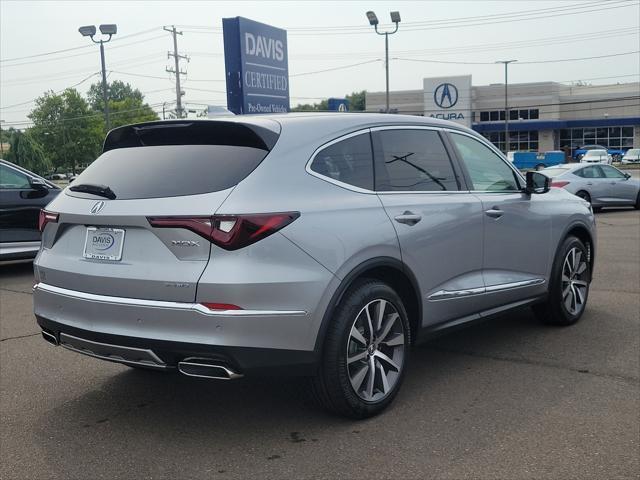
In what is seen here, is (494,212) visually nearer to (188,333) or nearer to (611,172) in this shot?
(188,333)

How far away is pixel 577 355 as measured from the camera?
17.4 feet

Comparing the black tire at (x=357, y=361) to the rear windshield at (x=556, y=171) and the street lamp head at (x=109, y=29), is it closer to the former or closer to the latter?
the rear windshield at (x=556, y=171)

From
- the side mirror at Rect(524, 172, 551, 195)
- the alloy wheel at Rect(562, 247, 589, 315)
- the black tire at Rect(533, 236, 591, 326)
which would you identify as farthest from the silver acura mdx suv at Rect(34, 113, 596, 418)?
the alloy wheel at Rect(562, 247, 589, 315)

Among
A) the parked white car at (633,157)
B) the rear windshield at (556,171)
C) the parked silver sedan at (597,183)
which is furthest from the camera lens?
the parked white car at (633,157)

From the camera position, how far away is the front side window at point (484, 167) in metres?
5.14

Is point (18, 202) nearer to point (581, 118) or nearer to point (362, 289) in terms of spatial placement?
point (362, 289)

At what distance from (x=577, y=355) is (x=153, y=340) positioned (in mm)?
3347

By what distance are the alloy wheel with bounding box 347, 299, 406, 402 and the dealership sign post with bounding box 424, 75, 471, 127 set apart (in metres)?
63.5

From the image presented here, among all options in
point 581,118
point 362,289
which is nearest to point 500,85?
point 581,118

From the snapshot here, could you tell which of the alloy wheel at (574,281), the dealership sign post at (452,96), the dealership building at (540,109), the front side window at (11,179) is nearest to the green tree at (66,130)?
the dealership building at (540,109)

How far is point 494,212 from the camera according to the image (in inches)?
201

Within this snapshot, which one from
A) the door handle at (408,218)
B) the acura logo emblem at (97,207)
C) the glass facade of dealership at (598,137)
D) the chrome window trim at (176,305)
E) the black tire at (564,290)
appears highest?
the glass facade of dealership at (598,137)

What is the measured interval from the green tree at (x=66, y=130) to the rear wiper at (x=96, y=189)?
9082 centimetres

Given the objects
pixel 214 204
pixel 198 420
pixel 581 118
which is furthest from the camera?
pixel 581 118
